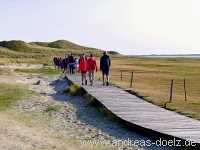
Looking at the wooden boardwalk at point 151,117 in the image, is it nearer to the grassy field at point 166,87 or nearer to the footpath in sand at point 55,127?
the footpath in sand at point 55,127

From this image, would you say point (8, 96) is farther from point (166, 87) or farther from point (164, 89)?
point (166, 87)

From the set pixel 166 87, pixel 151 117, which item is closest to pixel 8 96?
pixel 151 117

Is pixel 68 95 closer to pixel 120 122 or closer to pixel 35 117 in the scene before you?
pixel 35 117

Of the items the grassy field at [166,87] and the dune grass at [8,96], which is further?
the dune grass at [8,96]

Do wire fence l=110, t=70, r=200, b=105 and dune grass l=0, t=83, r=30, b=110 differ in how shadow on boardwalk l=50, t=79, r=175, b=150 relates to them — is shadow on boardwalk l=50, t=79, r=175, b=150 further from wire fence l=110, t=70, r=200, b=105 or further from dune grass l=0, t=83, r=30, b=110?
wire fence l=110, t=70, r=200, b=105

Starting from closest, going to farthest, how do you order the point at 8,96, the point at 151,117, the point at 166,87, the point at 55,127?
the point at 151,117, the point at 55,127, the point at 8,96, the point at 166,87

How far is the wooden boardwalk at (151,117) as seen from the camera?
14.7 m

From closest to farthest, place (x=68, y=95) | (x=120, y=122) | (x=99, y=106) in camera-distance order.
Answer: (x=120, y=122), (x=99, y=106), (x=68, y=95)

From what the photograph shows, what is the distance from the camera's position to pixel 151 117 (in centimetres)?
1759

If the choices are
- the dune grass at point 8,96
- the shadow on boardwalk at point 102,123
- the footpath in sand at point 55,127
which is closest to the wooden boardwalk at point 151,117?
the shadow on boardwalk at point 102,123

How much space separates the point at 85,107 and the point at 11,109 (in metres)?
3.35

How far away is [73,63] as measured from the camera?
5109 centimetres

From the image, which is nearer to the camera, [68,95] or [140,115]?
[140,115]

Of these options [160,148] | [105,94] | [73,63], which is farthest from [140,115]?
[73,63]
